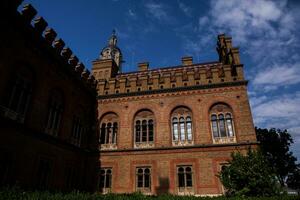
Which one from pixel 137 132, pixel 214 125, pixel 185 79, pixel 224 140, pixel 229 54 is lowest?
pixel 224 140

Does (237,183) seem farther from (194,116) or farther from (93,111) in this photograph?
(93,111)

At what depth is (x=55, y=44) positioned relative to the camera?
675 inches

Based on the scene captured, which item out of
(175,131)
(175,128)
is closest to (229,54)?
(175,128)

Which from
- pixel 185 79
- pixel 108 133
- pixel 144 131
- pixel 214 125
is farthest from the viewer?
pixel 108 133

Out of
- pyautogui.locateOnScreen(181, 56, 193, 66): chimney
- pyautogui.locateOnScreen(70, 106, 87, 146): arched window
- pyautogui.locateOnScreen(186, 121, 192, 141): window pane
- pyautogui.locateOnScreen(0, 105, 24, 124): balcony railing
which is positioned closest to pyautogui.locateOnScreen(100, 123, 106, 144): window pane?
pyautogui.locateOnScreen(70, 106, 87, 146): arched window

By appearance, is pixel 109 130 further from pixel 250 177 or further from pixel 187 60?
pixel 250 177

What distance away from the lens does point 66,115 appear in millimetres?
17938

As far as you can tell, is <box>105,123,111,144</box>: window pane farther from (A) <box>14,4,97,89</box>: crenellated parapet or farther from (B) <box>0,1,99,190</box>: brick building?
(A) <box>14,4,97,89</box>: crenellated parapet

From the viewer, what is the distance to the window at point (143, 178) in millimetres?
18438

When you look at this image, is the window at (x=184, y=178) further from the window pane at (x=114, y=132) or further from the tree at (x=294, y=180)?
the tree at (x=294, y=180)

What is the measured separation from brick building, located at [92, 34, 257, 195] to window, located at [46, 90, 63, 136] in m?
4.99

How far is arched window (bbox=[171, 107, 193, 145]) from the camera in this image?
62.9 ft

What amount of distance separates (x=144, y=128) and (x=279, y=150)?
99.0 feet

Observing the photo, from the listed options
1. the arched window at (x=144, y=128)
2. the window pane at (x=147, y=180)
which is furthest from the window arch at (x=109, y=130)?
the window pane at (x=147, y=180)
